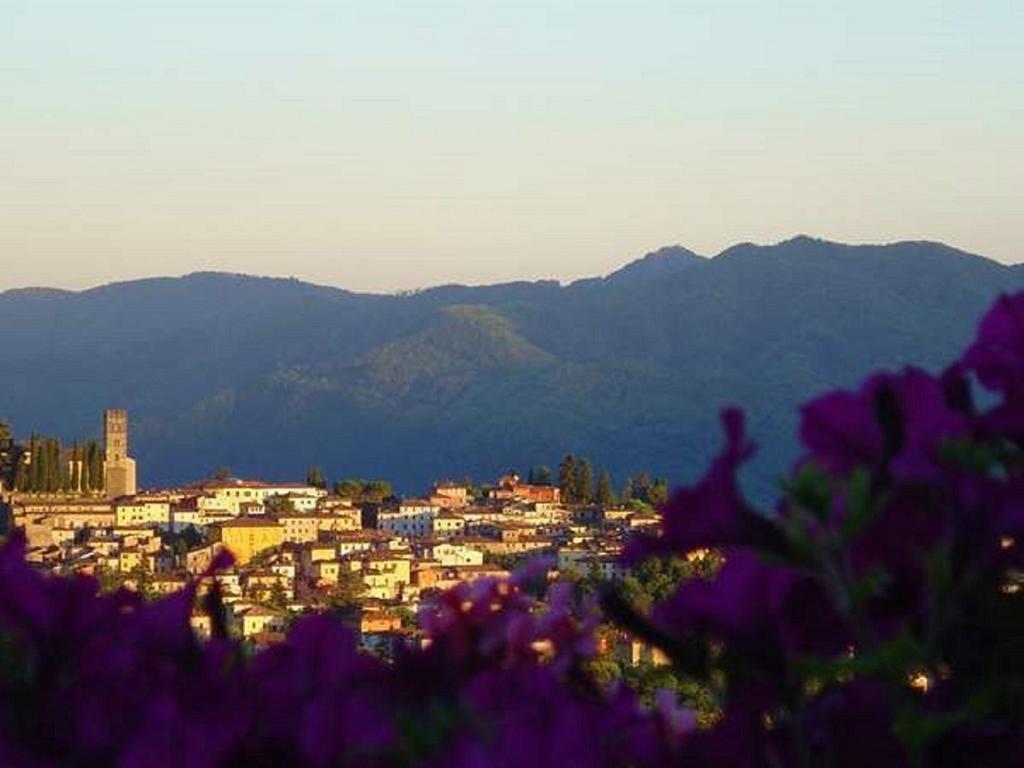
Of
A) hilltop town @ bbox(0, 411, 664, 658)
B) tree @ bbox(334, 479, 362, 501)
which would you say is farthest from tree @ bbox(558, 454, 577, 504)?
tree @ bbox(334, 479, 362, 501)

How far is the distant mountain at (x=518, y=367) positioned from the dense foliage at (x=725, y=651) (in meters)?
90.7

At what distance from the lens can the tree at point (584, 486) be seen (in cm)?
5256

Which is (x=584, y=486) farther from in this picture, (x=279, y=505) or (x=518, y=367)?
(x=518, y=367)

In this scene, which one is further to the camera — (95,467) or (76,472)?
(95,467)

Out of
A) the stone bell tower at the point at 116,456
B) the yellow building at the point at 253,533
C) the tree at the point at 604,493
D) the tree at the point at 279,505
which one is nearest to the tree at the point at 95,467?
the stone bell tower at the point at 116,456

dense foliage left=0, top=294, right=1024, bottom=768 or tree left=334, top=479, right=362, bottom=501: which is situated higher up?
dense foliage left=0, top=294, right=1024, bottom=768

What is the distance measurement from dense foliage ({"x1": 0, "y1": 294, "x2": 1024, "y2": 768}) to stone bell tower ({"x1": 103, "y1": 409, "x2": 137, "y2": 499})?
168 feet

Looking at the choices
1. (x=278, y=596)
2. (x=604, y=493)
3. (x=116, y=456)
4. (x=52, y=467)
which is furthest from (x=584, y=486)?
(x=278, y=596)

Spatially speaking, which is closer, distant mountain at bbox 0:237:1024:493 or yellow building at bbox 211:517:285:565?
yellow building at bbox 211:517:285:565

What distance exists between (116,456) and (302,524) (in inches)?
383

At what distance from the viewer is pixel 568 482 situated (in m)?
53.0

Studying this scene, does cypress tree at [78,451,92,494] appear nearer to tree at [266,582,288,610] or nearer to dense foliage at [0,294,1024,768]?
tree at [266,582,288,610]

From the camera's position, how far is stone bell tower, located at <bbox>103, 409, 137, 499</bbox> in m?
51.8

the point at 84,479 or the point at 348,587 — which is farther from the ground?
the point at 84,479
